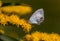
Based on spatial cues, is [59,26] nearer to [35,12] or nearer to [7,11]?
[35,12]

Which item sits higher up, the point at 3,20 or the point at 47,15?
the point at 47,15

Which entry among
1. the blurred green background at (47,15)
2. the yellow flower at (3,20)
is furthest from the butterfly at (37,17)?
the yellow flower at (3,20)

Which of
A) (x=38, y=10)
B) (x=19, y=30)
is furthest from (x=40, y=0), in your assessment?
(x=19, y=30)

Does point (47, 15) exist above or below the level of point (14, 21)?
above

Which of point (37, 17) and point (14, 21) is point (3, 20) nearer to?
point (14, 21)

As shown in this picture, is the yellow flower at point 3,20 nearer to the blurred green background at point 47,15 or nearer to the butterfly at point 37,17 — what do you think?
the blurred green background at point 47,15

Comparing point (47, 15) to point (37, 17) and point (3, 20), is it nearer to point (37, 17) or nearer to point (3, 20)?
point (37, 17)

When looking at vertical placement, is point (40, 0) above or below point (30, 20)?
above

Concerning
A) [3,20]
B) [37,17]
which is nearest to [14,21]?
[3,20]

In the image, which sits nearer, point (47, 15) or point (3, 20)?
point (3, 20)
